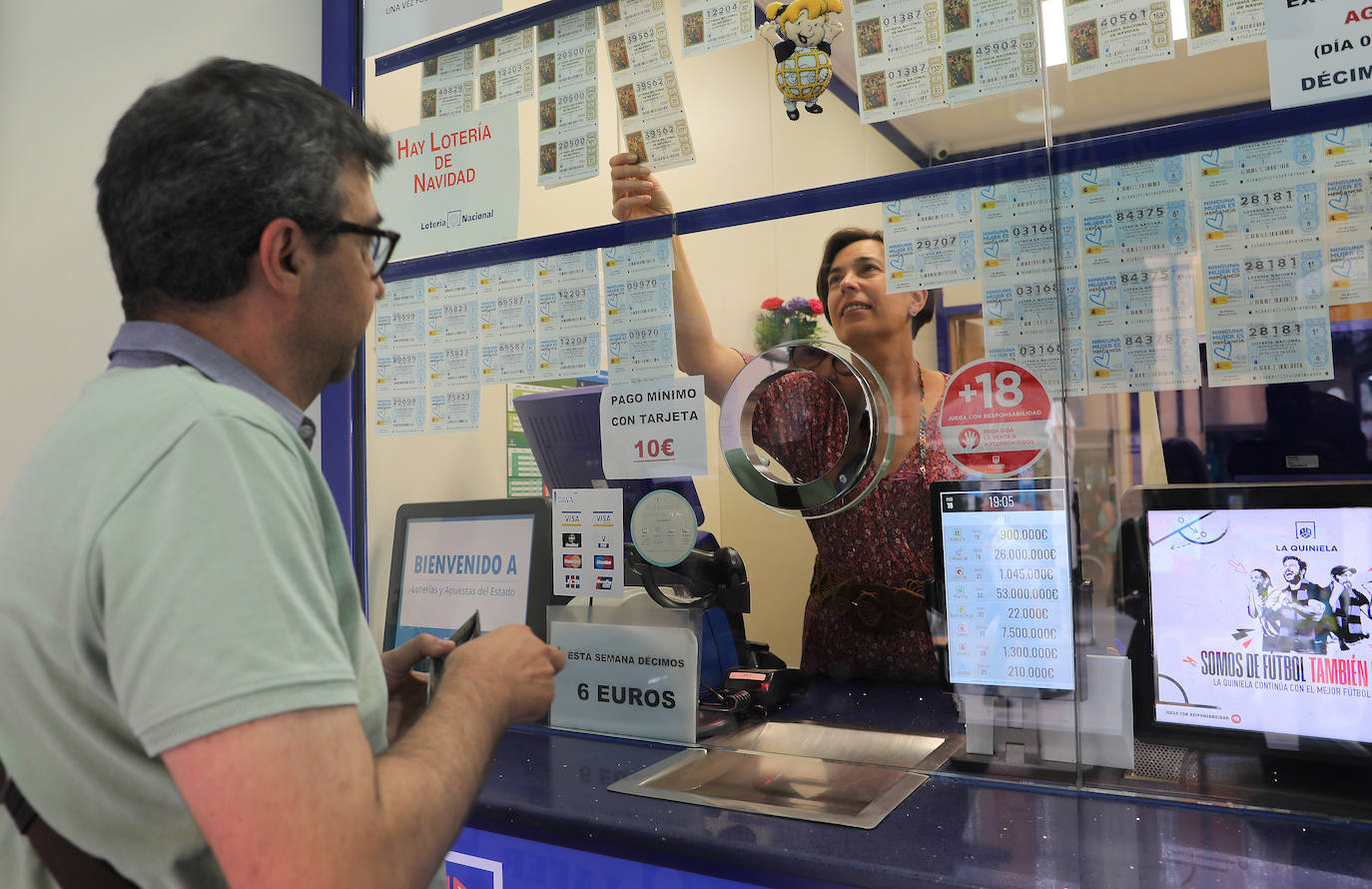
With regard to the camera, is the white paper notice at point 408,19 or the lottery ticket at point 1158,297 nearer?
the lottery ticket at point 1158,297

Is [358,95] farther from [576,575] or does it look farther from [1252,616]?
[1252,616]

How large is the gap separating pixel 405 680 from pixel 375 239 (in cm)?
57

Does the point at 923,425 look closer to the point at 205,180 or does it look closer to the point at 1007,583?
the point at 1007,583

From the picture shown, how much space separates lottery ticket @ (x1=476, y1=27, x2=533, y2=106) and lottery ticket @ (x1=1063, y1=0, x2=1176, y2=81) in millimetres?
1024

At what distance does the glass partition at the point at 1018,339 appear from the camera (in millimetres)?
1185

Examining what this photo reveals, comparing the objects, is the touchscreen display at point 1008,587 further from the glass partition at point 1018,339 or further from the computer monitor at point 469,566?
the computer monitor at point 469,566

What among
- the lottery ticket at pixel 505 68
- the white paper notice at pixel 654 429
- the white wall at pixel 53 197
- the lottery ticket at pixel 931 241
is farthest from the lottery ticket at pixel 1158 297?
the white wall at pixel 53 197

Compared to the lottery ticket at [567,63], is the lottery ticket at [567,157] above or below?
below

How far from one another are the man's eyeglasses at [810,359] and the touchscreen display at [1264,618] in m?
0.56

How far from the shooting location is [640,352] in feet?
5.66

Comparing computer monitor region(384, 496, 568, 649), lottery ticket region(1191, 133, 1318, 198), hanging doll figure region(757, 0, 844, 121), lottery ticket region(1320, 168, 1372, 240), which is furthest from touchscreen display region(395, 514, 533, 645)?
lottery ticket region(1320, 168, 1372, 240)

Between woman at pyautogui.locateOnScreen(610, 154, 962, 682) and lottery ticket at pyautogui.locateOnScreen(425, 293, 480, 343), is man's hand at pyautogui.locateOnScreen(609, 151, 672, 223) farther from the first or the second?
lottery ticket at pyautogui.locateOnScreen(425, 293, 480, 343)

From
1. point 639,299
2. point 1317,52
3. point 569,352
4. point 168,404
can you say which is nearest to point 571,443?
point 569,352

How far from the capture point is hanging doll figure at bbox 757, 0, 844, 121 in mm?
1561
